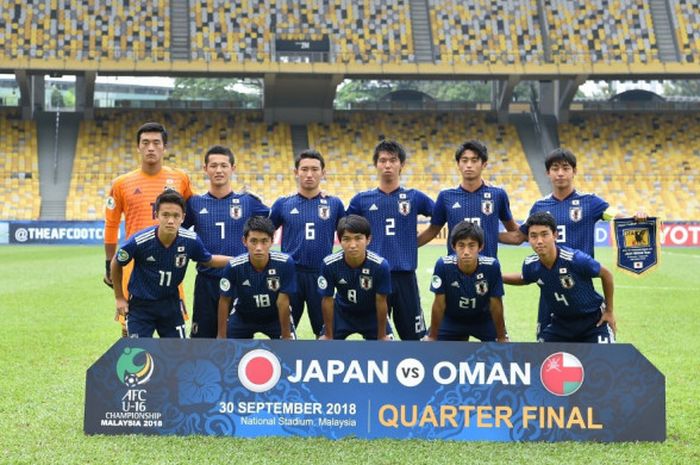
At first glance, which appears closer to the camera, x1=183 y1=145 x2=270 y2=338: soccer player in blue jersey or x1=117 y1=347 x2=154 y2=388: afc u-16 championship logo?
x1=117 y1=347 x2=154 y2=388: afc u-16 championship logo

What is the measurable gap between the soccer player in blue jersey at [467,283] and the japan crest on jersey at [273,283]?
110cm

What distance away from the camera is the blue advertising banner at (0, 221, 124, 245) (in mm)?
28016

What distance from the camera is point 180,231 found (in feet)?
20.4

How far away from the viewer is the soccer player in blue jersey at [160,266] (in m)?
6.08

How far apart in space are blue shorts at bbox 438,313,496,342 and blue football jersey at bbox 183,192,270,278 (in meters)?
1.70

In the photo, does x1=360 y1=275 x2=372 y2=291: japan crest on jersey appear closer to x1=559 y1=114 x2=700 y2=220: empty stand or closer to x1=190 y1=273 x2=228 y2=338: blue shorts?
x1=190 y1=273 x2=228 y2=338: blue shorts

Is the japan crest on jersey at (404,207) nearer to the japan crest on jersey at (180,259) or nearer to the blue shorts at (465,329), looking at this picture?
the blue shorts at (465,329)

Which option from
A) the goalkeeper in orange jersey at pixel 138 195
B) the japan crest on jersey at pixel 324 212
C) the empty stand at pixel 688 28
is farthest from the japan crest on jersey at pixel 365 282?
the empty stand at pixel 688 28

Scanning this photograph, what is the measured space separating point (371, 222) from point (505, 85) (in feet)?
98.9

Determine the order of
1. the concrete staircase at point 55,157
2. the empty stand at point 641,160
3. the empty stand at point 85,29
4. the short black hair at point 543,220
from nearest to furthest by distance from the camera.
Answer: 1. the short black hair at point 543,220
2. the concrete staircase at point 55,157
3. the empty stand at point 85,29
4. the empty stand at point 641,160

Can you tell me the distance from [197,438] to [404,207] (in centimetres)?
253

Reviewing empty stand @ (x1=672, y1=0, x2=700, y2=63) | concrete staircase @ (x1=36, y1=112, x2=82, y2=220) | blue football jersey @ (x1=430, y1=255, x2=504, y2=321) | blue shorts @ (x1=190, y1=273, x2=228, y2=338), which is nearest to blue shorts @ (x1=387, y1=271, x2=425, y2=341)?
blue football jersey @ (x1=430, y1=255, x2=504, y2=321)

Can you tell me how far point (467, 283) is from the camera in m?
6.26

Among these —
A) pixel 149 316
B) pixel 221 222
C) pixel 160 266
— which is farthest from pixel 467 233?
pixel 149 316
